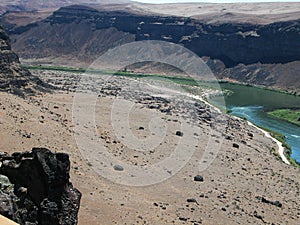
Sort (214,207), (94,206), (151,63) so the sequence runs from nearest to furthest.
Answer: (94,206) → (214,207) → (151,63)

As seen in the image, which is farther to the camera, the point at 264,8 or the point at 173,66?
the point at 264,8

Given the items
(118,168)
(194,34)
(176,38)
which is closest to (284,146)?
(118,168)

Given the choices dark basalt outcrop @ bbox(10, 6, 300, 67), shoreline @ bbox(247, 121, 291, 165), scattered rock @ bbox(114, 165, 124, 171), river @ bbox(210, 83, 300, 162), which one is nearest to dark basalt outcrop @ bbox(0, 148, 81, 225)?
scattered rock @ bbox(114, 165, 124, 171)

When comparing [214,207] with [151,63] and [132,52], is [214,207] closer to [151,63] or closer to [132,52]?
[151,63]

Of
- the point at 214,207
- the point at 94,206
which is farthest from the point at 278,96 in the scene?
the point at 94,206

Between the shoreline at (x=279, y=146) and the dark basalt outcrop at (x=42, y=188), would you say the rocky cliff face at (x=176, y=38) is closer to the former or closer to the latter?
the shoreline at (x=279, y=146)

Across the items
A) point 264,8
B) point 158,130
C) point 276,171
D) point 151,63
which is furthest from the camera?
point 264,8
